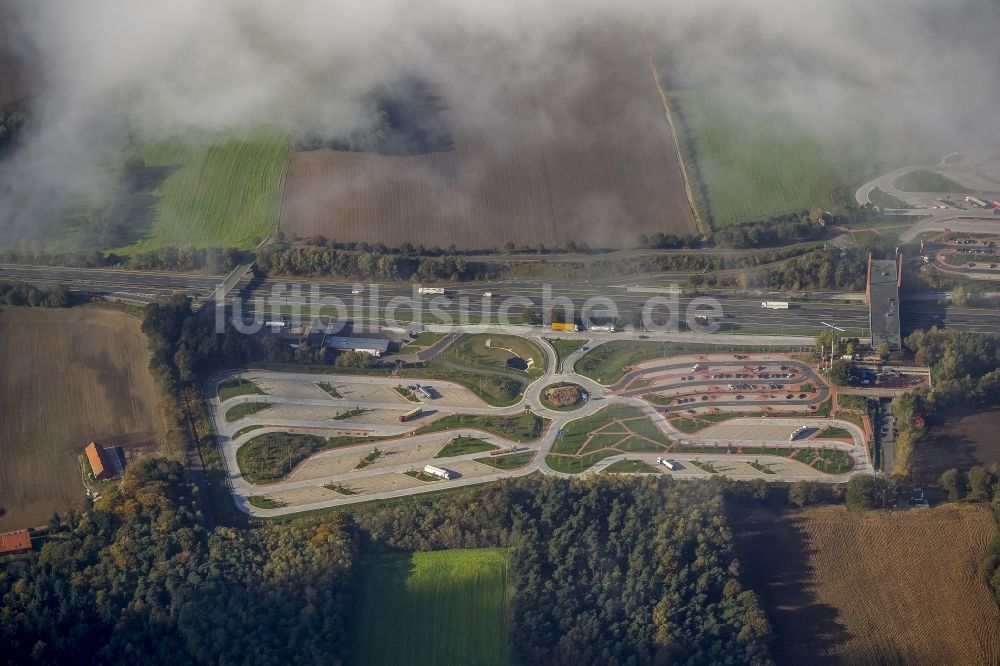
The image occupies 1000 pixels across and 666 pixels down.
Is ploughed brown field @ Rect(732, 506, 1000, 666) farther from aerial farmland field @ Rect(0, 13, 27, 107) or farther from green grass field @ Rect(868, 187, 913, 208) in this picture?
aerial farmland field @ Rect(0, 13, 27, 107)

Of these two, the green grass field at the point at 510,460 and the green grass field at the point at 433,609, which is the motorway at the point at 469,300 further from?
the green grass field at the point at 433,609

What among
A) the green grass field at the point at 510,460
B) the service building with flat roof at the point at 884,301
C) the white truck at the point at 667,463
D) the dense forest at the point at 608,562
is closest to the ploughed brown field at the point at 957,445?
the service building with flat roof at the point at 884,301

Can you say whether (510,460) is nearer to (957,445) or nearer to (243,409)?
(243,409)

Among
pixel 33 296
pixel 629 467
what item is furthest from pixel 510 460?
pixel 33 296

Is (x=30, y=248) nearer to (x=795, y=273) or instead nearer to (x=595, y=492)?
(x=595, y=492)

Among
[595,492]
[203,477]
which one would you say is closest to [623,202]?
[595,492]
